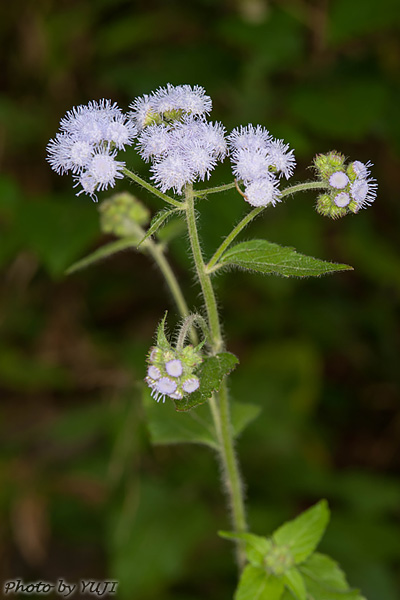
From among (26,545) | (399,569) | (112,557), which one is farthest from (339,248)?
(26,545)

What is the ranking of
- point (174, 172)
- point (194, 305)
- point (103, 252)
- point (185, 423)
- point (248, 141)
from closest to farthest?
point (174, 172), point (248, 141), point (185, 423), point (103, 252), point (194, 305)

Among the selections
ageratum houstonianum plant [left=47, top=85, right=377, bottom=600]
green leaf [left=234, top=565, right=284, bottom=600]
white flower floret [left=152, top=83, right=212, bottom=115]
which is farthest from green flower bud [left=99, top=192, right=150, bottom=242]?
green leaf [left=234, top=565, right=284, bottom=600]

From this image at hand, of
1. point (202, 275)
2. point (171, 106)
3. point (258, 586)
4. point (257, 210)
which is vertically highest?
point (171, 106)

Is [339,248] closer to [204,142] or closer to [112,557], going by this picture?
[112,557]

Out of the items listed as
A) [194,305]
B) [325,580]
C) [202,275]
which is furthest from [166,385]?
[194,305]

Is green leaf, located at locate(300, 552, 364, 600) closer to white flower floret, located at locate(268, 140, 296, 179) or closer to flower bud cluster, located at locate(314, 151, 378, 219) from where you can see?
flower bud cluster, located at locate(314, 151, 378, 219)

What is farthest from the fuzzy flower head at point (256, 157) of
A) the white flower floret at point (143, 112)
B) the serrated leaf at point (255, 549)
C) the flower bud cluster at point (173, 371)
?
the serrated leaf at point (255, 549)

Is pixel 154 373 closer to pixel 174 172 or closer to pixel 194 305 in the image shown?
pixel 174 172

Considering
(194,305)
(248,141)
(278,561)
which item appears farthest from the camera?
(194,305)

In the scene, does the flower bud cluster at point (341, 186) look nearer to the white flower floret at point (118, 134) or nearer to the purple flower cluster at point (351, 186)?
the purple flower cluster at point (351, 186)
